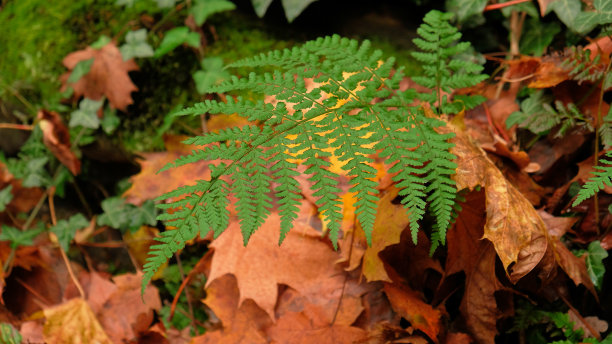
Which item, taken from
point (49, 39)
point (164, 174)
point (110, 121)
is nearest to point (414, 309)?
point (164, 174)

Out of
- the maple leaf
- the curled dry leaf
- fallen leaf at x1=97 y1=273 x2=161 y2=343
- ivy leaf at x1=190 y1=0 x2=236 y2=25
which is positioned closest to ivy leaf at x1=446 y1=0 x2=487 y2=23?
ivy leaf at x1=190 y1=0 x2=236 y2=25

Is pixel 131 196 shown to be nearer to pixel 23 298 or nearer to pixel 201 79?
pixel 201 79

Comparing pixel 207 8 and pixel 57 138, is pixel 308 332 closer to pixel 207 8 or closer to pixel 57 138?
pixel 207 8

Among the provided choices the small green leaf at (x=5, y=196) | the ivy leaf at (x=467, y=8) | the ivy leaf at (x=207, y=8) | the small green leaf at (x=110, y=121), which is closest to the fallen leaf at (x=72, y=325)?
the small green leaf at (x=5, y=196)

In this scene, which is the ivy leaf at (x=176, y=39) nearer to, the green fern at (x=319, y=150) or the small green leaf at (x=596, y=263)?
the green fern at (x=319, y=150)

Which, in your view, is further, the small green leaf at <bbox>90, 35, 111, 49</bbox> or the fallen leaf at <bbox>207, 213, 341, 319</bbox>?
the small green leaf at <bbox>90, 35, 111, 49</bbox>

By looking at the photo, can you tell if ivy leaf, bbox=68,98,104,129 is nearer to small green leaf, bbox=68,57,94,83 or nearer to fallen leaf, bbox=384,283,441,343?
small green leaf, bbox=68,57,94,83

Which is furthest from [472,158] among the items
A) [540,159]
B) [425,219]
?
[540,159]
